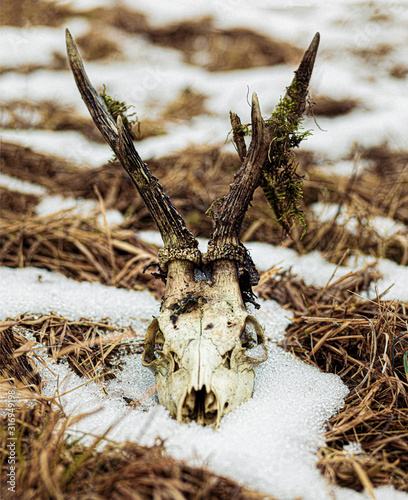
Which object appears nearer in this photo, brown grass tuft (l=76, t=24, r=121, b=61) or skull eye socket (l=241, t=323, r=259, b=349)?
skull eye socket (l=241, t=323, r=259, b=349)

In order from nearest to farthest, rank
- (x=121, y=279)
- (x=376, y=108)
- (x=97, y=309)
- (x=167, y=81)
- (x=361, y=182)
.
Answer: (x=97, y=309) < (x=121, y=279) < (x=361, y=182) < (x=376, y=108) < (x=167, y=81)

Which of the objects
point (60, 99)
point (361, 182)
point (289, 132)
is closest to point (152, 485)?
point (289, 132)

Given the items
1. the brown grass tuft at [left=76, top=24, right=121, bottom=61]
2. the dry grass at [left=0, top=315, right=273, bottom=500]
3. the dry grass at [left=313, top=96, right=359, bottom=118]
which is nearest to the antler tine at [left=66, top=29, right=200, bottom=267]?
the dry grass at [left=0, top=315, right=273, bottom=500]

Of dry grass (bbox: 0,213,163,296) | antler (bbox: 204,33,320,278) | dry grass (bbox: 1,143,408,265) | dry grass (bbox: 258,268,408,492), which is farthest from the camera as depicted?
dry grass (bbox: 1,143,408,265)

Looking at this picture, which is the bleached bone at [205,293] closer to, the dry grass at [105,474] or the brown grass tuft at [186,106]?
the dry grass at [105,474]

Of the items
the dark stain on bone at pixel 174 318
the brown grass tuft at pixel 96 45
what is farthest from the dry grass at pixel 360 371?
the brown grass tuft at pixel 96 45

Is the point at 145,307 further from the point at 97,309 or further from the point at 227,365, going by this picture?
the point at 227,365

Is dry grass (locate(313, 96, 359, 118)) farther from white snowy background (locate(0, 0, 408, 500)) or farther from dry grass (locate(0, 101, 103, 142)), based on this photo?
dry grass (locate(0, 101, 103, 142))
